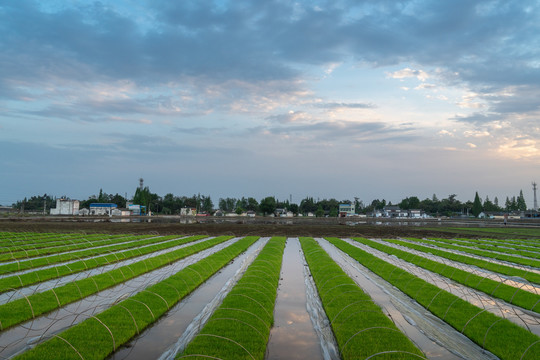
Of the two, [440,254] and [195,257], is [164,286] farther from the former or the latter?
[440,254]

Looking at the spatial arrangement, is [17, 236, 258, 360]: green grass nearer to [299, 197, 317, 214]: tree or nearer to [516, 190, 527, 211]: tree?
[299, 197, 317, 214]: tree

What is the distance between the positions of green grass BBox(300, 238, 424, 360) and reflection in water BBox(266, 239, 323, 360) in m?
0.65

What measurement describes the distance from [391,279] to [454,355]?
27.0 feet

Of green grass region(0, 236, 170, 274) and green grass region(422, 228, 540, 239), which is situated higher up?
green grass region(0, 236, 170, 274)

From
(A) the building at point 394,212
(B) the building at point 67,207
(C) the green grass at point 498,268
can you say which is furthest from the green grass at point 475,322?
(A) the building at point 394,212

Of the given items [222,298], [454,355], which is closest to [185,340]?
[222,298]

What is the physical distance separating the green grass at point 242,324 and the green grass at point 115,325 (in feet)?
5.62

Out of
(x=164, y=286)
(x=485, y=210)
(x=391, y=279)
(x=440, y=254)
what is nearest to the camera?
(x=164, y=286)

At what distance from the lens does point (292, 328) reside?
10953 mm

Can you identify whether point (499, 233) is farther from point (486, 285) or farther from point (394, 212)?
point (394, 212)

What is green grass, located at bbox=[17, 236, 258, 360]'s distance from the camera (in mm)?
8664

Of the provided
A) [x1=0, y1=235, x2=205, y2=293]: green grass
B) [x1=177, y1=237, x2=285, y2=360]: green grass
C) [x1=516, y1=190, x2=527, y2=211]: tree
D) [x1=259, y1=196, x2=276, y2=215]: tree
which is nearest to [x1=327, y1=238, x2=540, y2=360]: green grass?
[x1=177, y1=237, x2=285, y2=360]: green grass

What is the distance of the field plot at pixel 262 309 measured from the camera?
9.22 metres

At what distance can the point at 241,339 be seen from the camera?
31.6 ft
